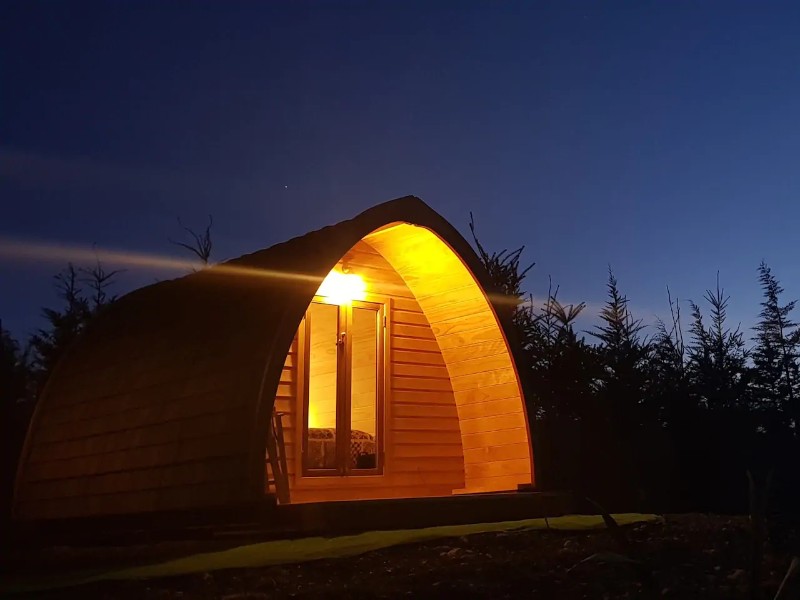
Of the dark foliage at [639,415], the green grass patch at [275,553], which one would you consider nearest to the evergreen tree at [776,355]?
the dark foliage at [639,415]

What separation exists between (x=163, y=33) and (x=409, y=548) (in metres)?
19.0

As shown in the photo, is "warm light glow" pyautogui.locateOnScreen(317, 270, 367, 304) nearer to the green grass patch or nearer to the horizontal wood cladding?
the horizontal wood cladding

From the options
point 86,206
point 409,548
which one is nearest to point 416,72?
point 409,548

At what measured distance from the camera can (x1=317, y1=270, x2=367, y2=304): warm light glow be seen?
23.1 feet

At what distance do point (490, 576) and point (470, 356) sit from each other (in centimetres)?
381

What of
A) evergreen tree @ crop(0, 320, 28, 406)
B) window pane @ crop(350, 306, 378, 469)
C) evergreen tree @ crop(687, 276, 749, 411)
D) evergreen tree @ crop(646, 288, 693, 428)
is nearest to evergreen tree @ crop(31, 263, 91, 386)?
evergreen tree @ crop(0, 320, 28, 406)

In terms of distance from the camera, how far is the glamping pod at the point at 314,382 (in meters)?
5.64

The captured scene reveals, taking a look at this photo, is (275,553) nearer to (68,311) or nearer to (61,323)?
(61,323)

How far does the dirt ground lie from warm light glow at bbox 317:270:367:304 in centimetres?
287

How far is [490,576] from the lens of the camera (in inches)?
143

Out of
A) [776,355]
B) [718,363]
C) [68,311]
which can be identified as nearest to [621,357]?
[718,363]

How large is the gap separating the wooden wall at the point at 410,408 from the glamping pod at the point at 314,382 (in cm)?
1

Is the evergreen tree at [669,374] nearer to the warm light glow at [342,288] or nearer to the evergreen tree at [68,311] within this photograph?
the warm light glow at [342,288]

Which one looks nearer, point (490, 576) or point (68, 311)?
point (490, 576)
